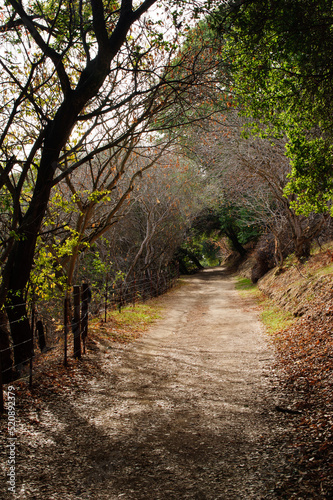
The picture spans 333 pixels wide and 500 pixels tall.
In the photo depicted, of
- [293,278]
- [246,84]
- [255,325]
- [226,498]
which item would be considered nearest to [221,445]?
[226,498]

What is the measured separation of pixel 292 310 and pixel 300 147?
5.59 meters

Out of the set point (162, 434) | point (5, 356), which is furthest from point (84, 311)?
point (162, 434)

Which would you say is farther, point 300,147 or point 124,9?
point 300,147

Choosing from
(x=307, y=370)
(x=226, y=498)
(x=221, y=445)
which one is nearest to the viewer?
(x=226, y=498)

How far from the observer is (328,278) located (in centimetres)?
1091

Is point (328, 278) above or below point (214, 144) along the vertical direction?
below

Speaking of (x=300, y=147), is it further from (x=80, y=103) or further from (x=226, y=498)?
(x=226, y=498)

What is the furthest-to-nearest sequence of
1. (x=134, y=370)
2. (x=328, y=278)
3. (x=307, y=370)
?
1. (x=328, y=278)
2. (x=134, y=370)
3. (x=307, y=370)

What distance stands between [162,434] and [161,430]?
11cm

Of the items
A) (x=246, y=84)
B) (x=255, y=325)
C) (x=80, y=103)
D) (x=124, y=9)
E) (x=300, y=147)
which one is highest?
(x=124, y=9)

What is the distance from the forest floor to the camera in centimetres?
334

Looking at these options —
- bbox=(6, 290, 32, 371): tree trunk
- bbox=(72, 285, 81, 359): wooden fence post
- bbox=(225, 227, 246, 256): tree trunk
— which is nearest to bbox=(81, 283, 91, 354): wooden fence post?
bbox=(72, 285, 81, 359): wooden fence post

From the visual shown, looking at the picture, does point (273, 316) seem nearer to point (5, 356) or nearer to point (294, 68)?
point (294, 68)

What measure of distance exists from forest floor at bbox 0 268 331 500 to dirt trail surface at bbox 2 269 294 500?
0.04ft
